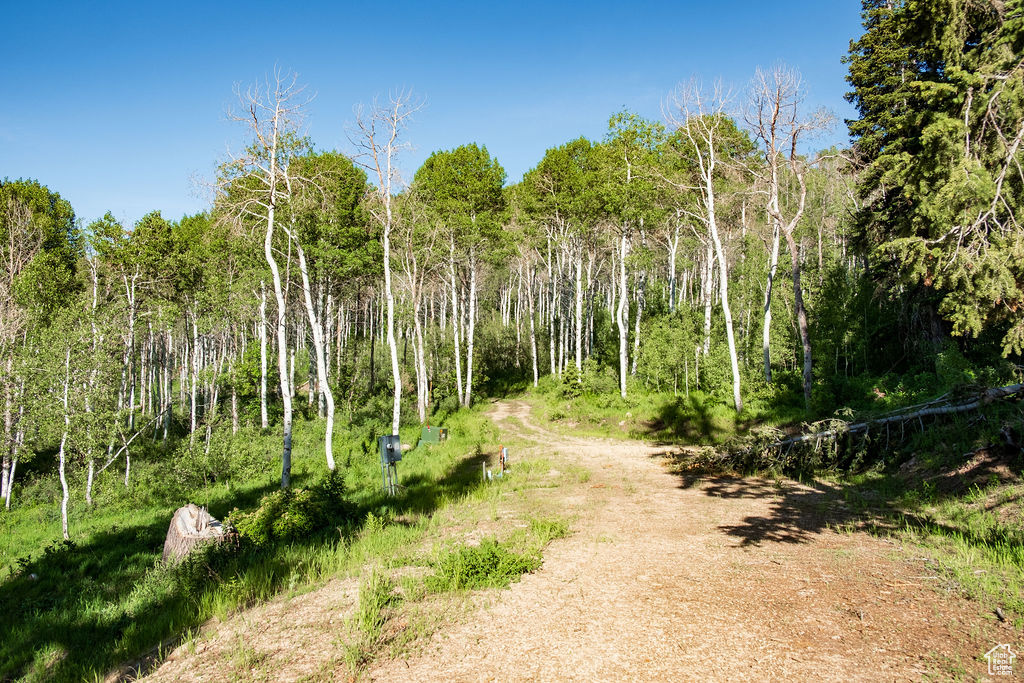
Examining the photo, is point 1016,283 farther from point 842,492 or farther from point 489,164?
point 489,164

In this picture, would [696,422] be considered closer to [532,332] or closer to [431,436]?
[431,436]

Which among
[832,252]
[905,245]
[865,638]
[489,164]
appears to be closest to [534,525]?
[865,638]

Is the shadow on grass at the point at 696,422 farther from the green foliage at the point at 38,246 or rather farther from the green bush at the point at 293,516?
the green foliage at the point at 38,246

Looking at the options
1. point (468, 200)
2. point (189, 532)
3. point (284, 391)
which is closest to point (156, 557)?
point (189, 532)

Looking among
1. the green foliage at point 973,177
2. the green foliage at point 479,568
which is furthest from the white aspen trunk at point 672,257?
the green foliage at point 479,568

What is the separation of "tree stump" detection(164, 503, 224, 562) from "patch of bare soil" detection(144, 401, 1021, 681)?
3899 millimetres

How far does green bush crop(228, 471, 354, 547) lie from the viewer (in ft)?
31.3

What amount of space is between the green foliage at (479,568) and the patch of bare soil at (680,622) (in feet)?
0.63

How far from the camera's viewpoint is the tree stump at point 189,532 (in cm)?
928

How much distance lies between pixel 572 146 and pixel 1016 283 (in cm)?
2753

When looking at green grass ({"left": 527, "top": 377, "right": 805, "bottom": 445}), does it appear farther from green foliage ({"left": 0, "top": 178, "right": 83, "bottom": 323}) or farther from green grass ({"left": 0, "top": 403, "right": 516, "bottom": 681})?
green foliage ({"left": 0, "top": 178, "right": 83, "bottom": 323})

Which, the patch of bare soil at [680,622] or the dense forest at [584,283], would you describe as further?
the dense forest at [584,283]

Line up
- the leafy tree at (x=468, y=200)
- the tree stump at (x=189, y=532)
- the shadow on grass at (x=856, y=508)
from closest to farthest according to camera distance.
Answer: the shadow on grass at (x=856, y=508)
the tree stump at (x=189, y=532)
the leafy tree at (x=468, y=200)

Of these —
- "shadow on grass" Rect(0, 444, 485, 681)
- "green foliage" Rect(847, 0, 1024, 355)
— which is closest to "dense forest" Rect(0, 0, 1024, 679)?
"green foliage" Rect(847, 0, 1024, 355)
